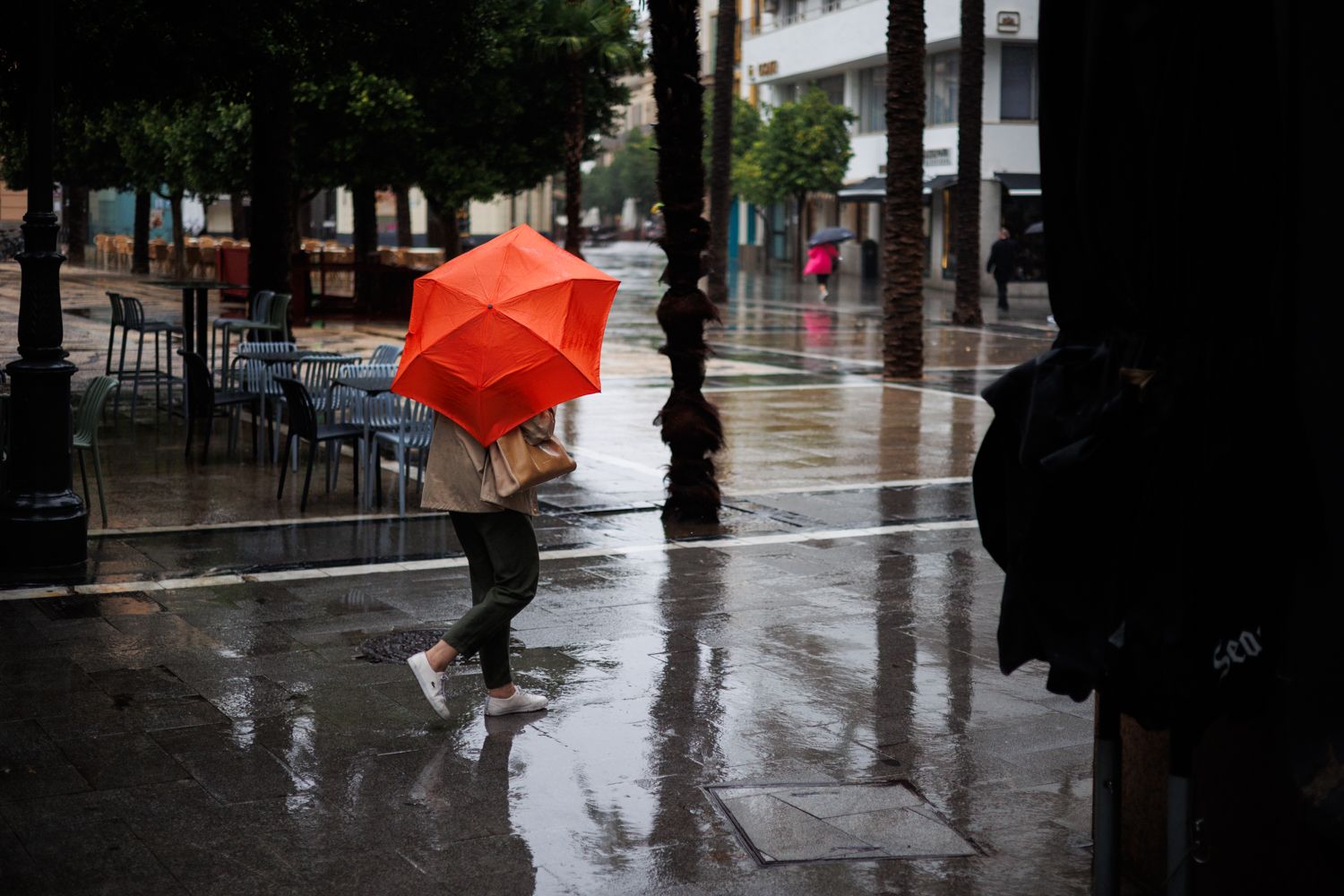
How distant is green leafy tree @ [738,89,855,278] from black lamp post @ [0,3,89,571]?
139 ft

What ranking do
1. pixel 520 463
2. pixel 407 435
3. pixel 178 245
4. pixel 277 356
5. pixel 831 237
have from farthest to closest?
pixel 178 245
pixel 831 237
pixel 277 356
pixel 407 435
pixel 520 463

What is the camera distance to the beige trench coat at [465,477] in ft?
19.6

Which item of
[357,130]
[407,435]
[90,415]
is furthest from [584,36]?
[90,415]

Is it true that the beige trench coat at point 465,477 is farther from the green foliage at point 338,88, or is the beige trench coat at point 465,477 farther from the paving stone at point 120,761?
the green foliage at point 338,88

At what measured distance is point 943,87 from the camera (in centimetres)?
4869

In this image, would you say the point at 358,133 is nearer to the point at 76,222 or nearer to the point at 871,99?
the point at 76,222

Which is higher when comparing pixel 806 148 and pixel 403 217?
pixel 806 148

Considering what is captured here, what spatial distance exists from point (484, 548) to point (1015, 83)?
141 ft

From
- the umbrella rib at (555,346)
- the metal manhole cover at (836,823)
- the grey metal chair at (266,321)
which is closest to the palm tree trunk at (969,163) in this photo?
the grey metal chair at (266,321)

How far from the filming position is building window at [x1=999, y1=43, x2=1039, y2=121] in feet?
151

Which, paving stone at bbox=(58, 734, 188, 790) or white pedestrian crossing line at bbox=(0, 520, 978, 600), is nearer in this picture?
paving stone at bbox=(58, 734, 188, 790)

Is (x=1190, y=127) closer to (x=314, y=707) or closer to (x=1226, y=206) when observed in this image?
(x=1226, y=206)

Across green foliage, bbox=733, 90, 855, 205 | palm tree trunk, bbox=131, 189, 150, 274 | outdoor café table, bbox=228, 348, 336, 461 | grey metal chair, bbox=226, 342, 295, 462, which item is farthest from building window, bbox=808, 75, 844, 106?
outdoor café table, bbox=228, 348, 336, 461

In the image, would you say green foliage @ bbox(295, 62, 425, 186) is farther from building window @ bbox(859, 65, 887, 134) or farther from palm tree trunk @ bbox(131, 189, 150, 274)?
building window @ bbox(859, 65, 887, 134)
